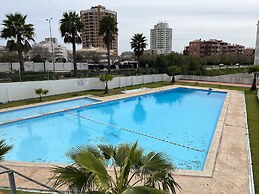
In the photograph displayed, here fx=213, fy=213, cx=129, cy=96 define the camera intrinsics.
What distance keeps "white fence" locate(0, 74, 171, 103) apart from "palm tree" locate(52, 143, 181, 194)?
56.1ft

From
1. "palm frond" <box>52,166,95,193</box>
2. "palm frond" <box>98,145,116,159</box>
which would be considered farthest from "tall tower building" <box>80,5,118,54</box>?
"palm frond" <box>52,166,95,193</box>

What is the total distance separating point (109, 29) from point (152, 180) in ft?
87.6

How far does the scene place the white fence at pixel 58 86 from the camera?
17797mm

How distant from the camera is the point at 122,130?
1282cm

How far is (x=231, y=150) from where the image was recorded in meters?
8.41

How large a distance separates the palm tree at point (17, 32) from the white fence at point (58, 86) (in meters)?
3.82

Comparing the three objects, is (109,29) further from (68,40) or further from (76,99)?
(76,99)

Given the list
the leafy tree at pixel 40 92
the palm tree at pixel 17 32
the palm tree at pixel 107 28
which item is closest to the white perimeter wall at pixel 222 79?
the palm tree at pixel 107 28

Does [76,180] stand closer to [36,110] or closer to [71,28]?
[36,110]

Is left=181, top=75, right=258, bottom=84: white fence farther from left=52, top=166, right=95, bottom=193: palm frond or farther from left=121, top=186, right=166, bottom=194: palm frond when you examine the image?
left=52, top=166, right=95, bottom=193: palm frond

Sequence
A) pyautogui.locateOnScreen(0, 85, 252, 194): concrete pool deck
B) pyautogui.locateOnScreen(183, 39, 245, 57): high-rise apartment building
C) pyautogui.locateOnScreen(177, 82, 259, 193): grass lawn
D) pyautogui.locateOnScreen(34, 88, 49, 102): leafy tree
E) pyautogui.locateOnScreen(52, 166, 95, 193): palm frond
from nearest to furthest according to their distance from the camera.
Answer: pyautogui.locateOnScreen(52, 166, 95, 193): palm frond → pyautogui.locateOnScreen(0, 85, 252, 194): concrete pool deck → pyautogui.locateOnScreen(177, 82, 259, 193): grass lawn → pyautogui.locateOnScreen(34, 88, 49, 102): leafy tree → pyautogui.locateOnScreen(183, 39, 245, 57): high-rise apartment building

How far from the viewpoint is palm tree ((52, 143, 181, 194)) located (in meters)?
2.70

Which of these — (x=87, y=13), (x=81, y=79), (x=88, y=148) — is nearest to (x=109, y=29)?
(x=81, y=79)

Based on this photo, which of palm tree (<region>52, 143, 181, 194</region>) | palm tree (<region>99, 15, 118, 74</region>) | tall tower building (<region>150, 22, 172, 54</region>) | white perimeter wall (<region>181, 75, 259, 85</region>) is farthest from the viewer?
tall tower building (<region>150, 22, 172, 54</region>)
